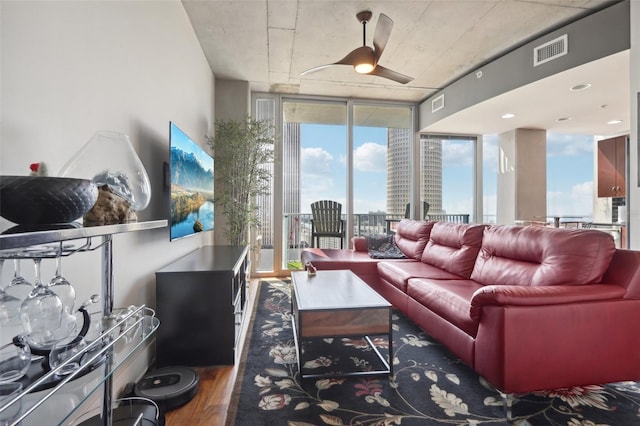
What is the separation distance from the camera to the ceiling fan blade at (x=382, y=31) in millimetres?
2580

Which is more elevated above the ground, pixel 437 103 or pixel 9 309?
pixel 437 103

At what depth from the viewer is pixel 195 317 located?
6.83 feet

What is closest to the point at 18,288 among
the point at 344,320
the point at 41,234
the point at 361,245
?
the point at 41,234

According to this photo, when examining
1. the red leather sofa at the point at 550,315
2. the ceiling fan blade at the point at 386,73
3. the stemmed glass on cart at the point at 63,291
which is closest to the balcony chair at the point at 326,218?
the ceiling fan blade at the point at 386,73

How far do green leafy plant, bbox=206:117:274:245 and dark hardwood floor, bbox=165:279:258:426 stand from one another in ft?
7.07

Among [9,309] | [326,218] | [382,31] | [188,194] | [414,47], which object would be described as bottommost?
[9,309]

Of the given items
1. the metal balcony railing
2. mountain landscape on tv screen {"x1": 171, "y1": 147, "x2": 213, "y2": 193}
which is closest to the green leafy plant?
mountain landscape on tv screen {"x1": 171, "y1": 147, "x2": 213, "y2": 193}

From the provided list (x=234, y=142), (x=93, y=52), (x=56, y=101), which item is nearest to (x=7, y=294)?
(x=56, y=101)

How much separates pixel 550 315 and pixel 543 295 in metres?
0.11

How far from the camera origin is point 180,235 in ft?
8.32

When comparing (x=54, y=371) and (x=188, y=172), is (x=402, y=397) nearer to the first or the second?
(x=54, y=371)

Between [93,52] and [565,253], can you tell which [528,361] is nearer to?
[565,253]

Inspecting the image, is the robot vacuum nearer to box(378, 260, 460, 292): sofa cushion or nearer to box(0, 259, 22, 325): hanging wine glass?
box(0, 259, 22, 325): hanging wine glass

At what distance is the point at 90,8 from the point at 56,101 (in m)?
0.56
